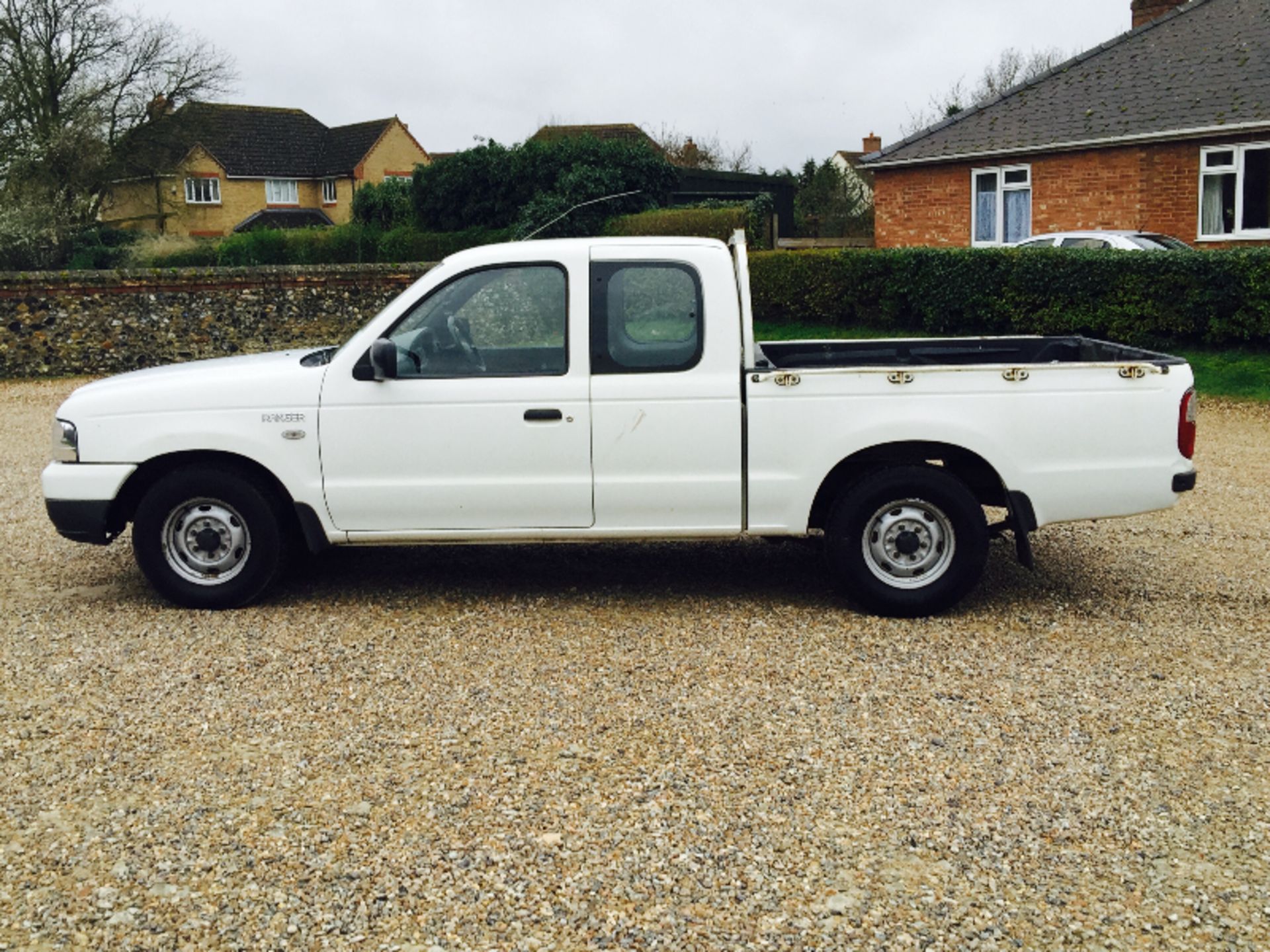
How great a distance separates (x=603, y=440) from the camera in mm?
6441

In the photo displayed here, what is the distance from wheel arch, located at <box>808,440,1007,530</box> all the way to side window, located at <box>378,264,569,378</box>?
1.55 meters

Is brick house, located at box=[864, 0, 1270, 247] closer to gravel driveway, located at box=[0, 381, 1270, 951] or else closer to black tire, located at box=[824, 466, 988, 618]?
gravel driveway, located at box=[0, 381, 1270, 951]

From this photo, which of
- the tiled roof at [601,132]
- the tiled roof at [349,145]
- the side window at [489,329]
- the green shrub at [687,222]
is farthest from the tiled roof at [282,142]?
the side window at [489,329]

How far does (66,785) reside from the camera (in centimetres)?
461

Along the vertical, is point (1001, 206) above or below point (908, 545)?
above

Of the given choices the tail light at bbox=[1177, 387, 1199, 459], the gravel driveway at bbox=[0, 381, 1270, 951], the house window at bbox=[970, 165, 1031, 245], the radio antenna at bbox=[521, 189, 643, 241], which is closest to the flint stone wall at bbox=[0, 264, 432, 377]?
the radio antenna at bbox=[521, 189, 643, 241]

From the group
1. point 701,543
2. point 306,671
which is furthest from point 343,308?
point 306,671

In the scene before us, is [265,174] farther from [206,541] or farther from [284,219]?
[206,541]

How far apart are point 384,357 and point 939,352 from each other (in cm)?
331

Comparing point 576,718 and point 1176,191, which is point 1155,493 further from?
point 1176,191

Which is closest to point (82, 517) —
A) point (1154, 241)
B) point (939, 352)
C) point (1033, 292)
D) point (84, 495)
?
point (84, 495)

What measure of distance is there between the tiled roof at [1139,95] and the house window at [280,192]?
3917 centimetres

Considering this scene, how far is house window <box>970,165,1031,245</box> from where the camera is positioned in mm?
26453

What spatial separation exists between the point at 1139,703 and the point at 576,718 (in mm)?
2311
